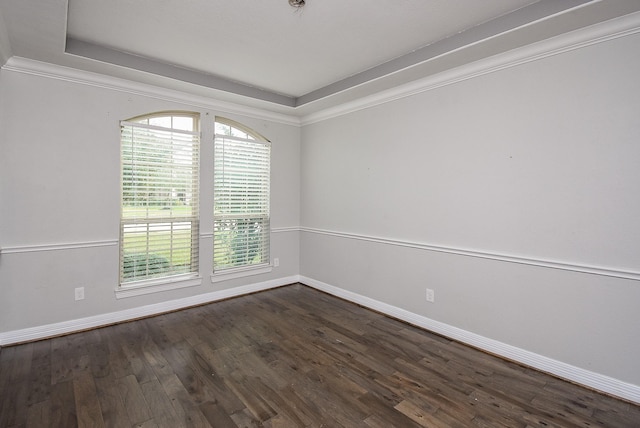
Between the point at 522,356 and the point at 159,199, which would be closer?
the point at 522,356

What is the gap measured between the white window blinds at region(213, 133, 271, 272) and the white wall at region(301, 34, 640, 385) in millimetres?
1441

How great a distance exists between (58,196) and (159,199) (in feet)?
2.88

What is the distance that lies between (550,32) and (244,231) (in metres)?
3.72

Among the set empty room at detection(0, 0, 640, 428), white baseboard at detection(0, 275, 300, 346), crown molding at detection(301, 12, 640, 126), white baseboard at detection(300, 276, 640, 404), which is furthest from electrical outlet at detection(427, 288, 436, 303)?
white baseboard at detection(0, 275, 300, 346)

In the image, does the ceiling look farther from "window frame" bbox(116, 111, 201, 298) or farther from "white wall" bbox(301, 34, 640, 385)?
"window frame" bbox(116, 111, 201, 298)

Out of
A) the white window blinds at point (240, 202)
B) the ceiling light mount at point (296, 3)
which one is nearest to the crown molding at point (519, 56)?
the ceiling light mount at point (296, 3)

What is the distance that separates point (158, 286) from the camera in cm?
354

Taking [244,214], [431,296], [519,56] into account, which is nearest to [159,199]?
[244,214]

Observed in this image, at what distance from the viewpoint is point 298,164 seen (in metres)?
4.81

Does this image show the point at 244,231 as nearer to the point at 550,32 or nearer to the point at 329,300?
the point at 329,300

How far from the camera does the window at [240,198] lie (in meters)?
4.04

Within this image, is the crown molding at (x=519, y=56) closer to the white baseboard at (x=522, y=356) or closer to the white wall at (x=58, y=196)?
the white baseboard at (x=522, y=356)

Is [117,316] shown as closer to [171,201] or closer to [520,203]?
[171,201]

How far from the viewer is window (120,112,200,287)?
11.0ft
